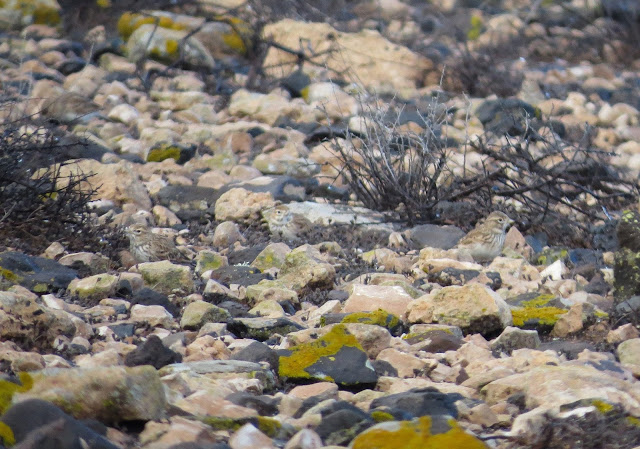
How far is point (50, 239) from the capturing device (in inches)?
236

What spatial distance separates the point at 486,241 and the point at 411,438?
3.89 m

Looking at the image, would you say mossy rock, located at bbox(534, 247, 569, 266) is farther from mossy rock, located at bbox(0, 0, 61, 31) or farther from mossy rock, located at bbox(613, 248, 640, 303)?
mossy rock, located at bbox(0, 0, 61, 31)

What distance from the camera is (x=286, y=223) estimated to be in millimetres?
7070

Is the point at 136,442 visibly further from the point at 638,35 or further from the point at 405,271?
the point at 638,35

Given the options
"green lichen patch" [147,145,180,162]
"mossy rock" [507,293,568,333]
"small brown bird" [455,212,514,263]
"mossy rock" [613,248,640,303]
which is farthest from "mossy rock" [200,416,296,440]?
"green lichen patch" [147,145,180,162]

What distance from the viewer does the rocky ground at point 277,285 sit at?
315cm

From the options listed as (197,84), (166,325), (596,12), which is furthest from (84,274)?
(596,12)

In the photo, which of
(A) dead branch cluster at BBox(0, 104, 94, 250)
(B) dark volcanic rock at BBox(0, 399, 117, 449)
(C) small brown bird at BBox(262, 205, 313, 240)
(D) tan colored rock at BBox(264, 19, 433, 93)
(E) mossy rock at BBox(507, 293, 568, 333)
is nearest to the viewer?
(B) dark volcanic rock at BBox(0, 399, 117, 449)

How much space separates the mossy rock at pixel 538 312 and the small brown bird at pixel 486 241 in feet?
3.93

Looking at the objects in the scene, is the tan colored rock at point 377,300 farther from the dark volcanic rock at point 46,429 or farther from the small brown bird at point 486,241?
the dark volcanic rock at point 46,429

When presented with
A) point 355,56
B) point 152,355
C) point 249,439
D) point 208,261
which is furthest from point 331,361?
point 355,56

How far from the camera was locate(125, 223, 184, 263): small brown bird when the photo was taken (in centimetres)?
591

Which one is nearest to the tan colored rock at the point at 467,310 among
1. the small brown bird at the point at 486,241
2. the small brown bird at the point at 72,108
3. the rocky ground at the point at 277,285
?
the rocky ground at the point at 277,285

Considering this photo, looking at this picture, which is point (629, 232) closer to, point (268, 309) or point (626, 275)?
point (626, 275)
